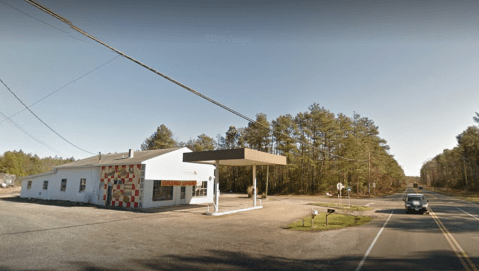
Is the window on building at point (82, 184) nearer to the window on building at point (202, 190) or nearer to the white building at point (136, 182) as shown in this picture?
the white building at point (136, 182)

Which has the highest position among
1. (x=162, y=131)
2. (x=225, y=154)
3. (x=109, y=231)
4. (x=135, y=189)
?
(x=162, y=131)

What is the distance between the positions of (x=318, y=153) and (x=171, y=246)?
49.9 meters

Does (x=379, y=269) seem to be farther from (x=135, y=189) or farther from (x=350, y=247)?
(x=135, y=189)

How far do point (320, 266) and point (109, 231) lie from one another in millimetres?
10670

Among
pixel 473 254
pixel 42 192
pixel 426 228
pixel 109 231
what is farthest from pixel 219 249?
pixel 42 192

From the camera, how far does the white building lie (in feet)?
76.1

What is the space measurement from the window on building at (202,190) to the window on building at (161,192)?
13.0ft

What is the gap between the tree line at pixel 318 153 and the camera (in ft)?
162

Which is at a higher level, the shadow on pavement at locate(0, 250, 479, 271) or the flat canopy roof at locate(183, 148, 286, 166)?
the flat canopy roof at locate(183, 148, 286, 166)

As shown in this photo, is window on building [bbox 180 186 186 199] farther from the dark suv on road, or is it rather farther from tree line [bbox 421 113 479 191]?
tree line [bbox 421 113 479 191]

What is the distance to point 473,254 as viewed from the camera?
8703 millimetres

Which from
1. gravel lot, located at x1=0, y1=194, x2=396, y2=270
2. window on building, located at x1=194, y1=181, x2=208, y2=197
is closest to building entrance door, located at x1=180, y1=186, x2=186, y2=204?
window on building, located at x1=194, y1=181, x2=208, y2=197

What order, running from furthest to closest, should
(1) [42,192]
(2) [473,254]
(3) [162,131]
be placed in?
1. (3) [162,131]
2. (1) [42,192]
3. (2) [473,254]

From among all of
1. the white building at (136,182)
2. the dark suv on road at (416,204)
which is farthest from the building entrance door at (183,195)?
the dark suv on road at (416,204)
